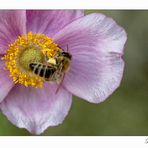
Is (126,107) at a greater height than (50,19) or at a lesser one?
lesser

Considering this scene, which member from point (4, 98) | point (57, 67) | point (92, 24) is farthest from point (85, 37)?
point (4, 98)

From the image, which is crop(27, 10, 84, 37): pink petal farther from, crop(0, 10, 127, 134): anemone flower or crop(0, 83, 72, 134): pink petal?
crop(0, 83, 72, 134): pink petal

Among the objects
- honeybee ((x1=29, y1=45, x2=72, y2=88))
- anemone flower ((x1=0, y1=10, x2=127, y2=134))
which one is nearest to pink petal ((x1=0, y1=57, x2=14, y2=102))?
anemone flower ((x1=0, y1=10, x2=127, y2=134))

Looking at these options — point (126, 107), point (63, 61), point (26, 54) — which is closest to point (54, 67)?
point (63, 61)

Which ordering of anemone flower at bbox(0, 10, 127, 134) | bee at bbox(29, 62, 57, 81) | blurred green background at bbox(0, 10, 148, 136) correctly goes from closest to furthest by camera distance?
bee at bbox(29, 62, 57, 81) < anemone flower at bbox(0, 10, 127, 134) < blurred green background at bbox(0, 10, 148, 136)

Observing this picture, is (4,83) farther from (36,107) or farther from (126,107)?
(126,107)

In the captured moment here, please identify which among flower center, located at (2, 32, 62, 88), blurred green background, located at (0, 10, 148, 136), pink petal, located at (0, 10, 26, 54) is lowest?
blurred green background, located at (0, 10, 148, 136)
